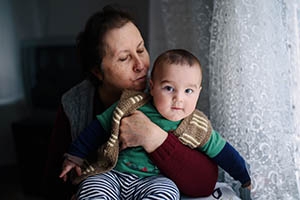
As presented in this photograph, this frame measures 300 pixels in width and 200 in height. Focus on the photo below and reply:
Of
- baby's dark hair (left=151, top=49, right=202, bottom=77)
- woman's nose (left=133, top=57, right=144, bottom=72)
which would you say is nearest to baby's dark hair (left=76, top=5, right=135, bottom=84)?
woman's nose (left=133, top=57, right=144, bottom=72)

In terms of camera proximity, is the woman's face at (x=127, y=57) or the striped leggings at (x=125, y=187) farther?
the woman's face at (x=127, y=57)

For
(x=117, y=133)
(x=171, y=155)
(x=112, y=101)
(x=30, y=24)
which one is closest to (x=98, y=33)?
(x=112, y=101)

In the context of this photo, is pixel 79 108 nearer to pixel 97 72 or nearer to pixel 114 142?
pixel 97 72

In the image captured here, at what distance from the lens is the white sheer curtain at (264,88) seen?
1.11 m

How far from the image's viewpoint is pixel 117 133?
1181mm

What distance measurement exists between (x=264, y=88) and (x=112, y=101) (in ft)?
1.70

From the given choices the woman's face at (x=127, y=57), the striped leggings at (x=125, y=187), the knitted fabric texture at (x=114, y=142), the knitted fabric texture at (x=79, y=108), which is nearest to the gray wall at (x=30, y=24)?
the knitted fabric texture at (x=79, y=108)

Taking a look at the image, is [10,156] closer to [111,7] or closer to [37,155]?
[37,155]

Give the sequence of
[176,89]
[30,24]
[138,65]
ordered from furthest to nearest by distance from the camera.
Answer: [30,24]
[138,65]
[176,89]

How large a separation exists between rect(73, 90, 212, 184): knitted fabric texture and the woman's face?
95 millimetres

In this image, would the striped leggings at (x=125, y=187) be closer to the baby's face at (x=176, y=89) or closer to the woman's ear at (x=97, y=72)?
the baby's face at (x=176, y=89)

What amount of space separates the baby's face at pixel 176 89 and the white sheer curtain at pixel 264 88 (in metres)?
0.17

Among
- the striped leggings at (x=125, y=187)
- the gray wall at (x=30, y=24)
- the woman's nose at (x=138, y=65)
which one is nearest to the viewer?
the striped leggings at (x=125, y=187)

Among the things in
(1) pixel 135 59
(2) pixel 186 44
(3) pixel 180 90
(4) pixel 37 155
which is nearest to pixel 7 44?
(4) pixel 37 155
